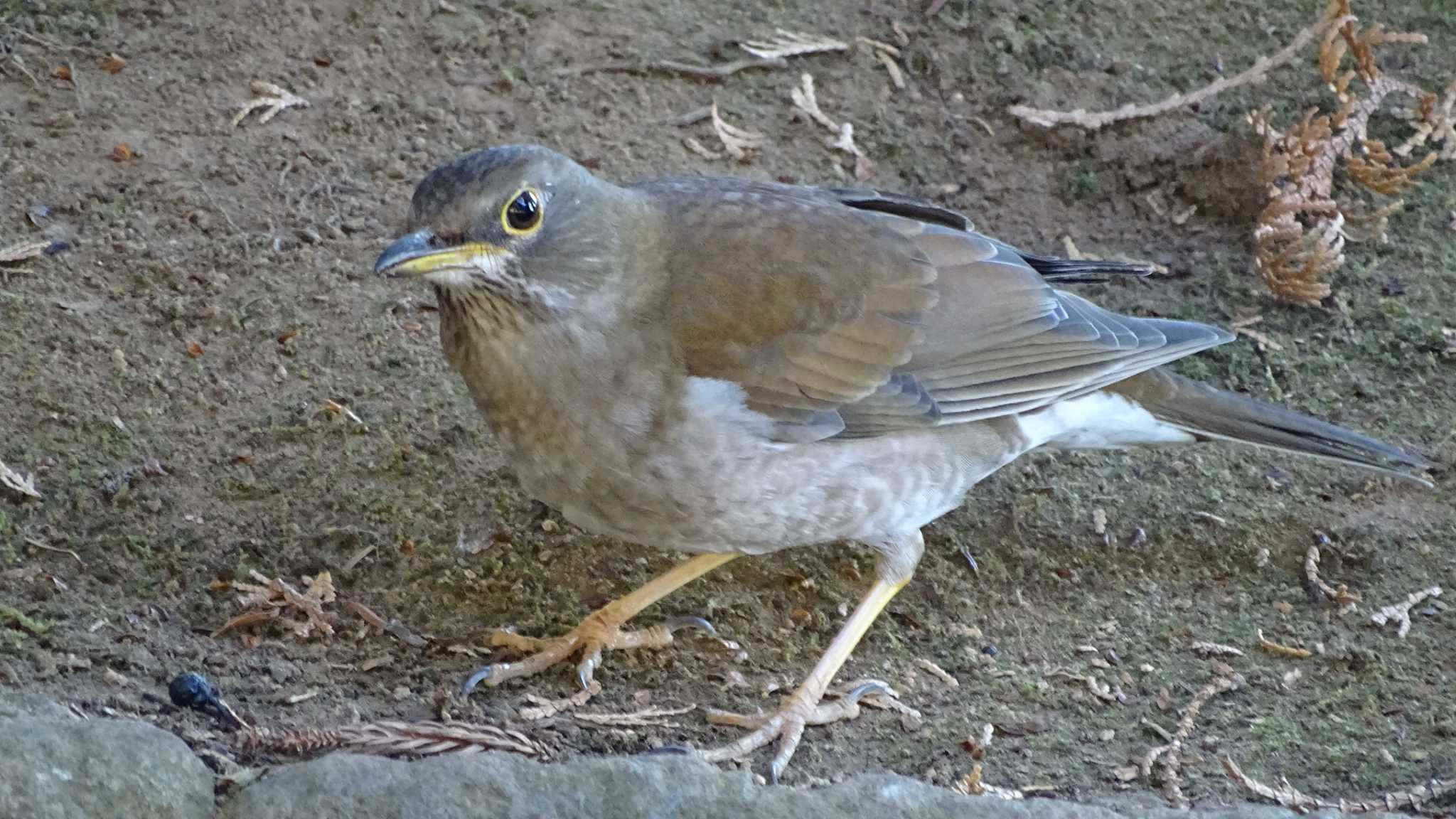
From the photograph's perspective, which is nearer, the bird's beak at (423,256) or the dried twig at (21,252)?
the bird's beak at (423,256)

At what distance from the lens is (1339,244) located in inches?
244

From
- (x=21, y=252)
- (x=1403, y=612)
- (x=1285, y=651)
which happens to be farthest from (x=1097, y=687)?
(x=21, y=252)

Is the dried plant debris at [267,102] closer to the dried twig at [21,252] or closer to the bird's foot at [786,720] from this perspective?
the dried twig at [21,252]

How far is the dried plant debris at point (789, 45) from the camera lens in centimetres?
720

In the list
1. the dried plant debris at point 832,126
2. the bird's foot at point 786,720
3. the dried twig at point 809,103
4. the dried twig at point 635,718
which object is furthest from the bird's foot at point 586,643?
the dried twig at point 809,103

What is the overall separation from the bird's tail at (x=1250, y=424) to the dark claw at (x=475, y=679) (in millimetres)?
2340

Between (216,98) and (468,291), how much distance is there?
120 inches

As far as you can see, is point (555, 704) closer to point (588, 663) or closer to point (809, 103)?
point (588, 663)

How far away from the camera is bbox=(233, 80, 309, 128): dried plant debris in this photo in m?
→ 6.55

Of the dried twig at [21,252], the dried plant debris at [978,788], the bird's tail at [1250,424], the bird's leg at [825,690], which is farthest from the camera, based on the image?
the dried twig at [21,252]

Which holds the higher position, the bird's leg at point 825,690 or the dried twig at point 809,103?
the dried twig at point 809,103

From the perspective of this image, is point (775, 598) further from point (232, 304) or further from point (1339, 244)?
point (1339, 244)

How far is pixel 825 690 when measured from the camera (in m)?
4.55

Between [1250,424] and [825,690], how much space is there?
1.77 m
